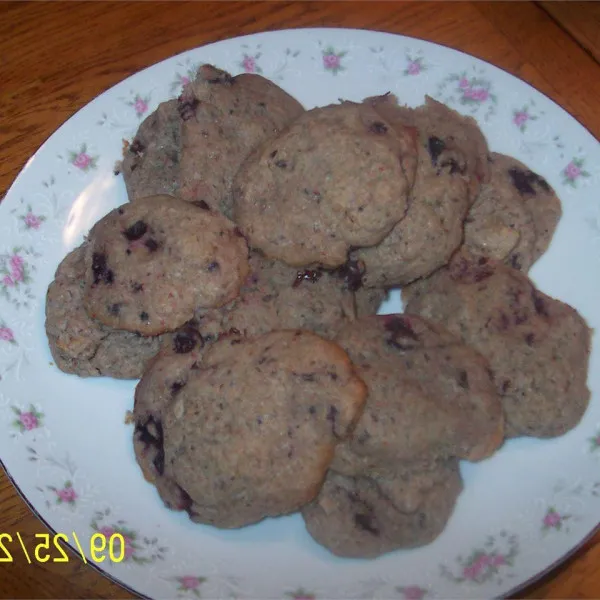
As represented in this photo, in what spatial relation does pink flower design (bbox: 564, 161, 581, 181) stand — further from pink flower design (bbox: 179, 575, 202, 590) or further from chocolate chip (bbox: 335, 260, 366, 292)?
pink flower design (bbox: 179, 575, 202, 590)

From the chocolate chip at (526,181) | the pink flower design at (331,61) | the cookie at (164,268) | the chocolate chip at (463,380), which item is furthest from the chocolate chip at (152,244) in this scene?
the chocolate chip at (526,181)

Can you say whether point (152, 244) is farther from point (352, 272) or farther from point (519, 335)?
point (519, 335)

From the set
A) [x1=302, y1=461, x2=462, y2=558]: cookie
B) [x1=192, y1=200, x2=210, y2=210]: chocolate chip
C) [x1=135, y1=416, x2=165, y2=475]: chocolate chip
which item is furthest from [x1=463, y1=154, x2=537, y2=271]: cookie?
[x1=135, y1=416, x2=165, y2=475]: chocolate chip

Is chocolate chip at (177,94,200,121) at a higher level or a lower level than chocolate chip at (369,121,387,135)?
higher

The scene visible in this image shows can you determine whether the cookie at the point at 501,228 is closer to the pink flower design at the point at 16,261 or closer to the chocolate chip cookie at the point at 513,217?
the chocolate chip cookie at the point at 513,217

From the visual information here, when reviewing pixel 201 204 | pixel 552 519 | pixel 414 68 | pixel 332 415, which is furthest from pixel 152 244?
pixel 552 519
